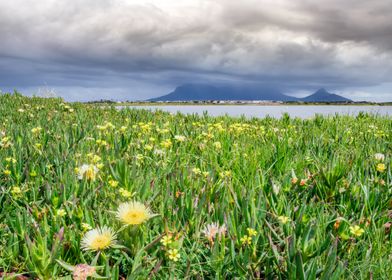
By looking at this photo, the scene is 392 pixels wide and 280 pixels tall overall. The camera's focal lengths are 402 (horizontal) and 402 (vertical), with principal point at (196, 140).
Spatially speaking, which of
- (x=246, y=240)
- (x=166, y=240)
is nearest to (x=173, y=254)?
(x=166, y=240)

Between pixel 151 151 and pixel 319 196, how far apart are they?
73.2 inches

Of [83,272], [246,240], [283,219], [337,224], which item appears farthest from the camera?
[337,224]

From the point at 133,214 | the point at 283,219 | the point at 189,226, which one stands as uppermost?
the point at 133,214

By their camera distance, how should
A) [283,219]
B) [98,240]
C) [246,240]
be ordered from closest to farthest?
[98,240], [246,240], [283,219]

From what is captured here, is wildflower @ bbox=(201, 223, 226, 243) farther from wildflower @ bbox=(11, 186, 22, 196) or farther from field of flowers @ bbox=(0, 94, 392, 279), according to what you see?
wildflower @ bbox=(11, 186, 22, 196)

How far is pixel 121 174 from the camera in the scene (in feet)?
9.39

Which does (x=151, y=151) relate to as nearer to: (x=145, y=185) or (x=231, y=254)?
(x=145, y=185)

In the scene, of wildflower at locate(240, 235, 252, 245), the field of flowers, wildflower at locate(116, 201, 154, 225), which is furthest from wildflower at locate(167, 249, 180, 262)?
wildflower at locate(240, 235, 252, 245)

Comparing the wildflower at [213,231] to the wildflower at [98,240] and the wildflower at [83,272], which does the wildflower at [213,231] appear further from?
the wildflower at [83,272]

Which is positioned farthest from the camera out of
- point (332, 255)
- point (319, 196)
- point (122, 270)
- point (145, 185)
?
point (319, 196)

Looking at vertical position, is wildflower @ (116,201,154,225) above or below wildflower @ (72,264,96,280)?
above

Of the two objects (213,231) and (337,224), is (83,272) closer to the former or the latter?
(213,231)

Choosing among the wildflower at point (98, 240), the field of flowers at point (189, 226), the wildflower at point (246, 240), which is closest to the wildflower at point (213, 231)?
the field of flowers at point (189, 226)

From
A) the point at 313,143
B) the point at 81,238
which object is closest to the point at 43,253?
the point at 81,238
